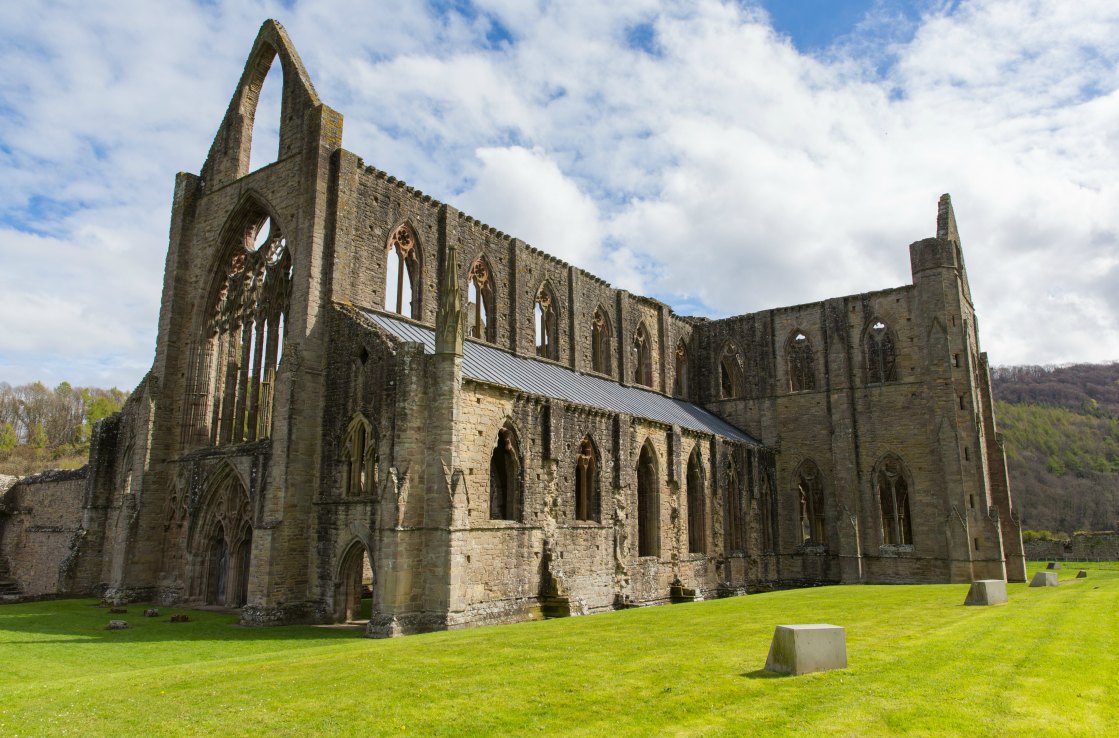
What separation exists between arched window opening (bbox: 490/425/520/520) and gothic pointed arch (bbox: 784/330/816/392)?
66.4ft

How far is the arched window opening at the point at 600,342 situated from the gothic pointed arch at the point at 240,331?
14.2 meters

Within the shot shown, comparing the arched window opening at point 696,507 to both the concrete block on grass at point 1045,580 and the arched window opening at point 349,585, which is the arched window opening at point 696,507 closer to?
the concrete block on grass at point 1045,580

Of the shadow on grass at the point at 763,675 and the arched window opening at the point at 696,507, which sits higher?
the arched window opening at the point at 696,507

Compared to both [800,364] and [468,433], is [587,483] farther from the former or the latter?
[800,364]

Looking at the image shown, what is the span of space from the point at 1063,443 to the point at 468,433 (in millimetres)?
113892

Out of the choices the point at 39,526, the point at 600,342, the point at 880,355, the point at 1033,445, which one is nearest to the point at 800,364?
the point at 880,355

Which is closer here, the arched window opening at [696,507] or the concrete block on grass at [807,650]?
the concrete block on grass at [807,650]

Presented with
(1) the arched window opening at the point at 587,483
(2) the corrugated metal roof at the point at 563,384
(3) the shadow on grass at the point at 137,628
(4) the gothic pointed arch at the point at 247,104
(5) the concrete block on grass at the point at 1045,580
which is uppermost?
(4) the gothic pointed arch at the point at 247,104

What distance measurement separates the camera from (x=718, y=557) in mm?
30828

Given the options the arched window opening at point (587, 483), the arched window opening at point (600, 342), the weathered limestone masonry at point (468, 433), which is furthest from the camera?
the arched window opening at point (600, 342)

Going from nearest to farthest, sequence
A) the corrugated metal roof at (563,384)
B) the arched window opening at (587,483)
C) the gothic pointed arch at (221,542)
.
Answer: the corrugated metal roof at (563,384) < the gothic pointed arch at (221,542) < the arched window opening at (587,483)

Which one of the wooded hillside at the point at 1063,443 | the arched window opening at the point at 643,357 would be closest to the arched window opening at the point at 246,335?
the arched window opening at the point at 643,357

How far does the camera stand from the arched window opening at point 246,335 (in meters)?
24.8

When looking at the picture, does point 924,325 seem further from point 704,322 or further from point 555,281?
point 555,281
